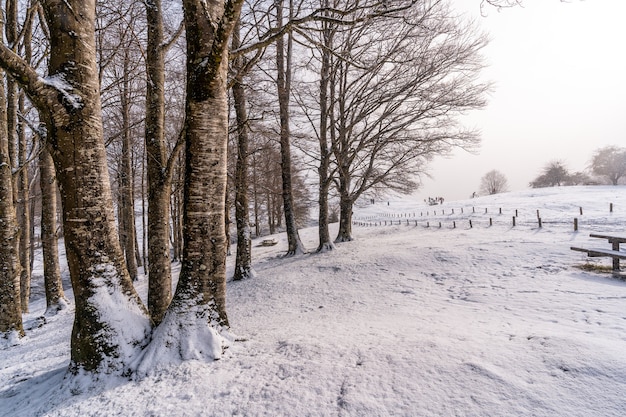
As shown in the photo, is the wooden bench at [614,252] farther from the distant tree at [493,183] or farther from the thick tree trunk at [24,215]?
the distant tree at [493,183]

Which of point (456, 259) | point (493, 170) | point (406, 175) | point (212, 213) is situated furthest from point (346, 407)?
point (493, 170)

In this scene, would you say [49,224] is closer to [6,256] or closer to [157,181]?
[6,256]

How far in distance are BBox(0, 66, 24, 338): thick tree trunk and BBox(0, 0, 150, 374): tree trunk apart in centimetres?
430

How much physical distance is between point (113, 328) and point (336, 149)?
10.7 m

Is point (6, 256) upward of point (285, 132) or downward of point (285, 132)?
downward

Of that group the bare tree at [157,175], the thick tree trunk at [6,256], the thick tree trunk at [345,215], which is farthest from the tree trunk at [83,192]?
the thick tree trunk at [345,215]

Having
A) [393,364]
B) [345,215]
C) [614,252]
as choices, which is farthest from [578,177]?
[393,364]

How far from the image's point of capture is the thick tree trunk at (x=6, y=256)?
17.8 ft

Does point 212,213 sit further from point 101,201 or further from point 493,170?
point 493,170

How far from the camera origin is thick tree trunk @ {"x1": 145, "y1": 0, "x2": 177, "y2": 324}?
4.03 metres

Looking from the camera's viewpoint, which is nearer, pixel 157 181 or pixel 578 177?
pixel 157 181

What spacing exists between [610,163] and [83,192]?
69.0 m

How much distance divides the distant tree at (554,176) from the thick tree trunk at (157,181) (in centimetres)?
7118

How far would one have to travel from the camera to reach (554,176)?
2170 inches
